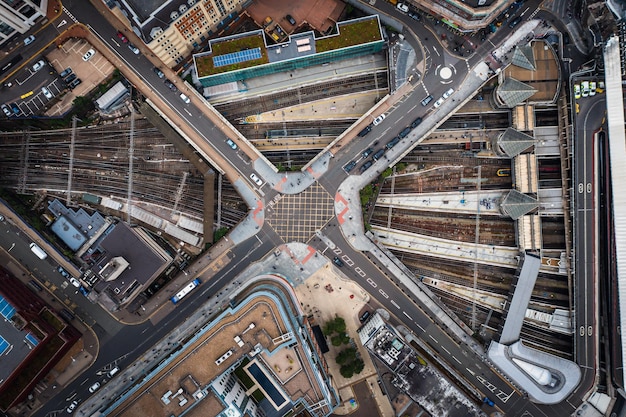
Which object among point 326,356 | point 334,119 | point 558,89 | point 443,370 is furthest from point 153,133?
point 558,89

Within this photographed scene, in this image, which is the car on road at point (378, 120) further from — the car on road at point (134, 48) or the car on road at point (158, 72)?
the car on road at point (134, 48)

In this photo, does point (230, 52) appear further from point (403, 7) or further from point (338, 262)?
Answer: point (338, 262)

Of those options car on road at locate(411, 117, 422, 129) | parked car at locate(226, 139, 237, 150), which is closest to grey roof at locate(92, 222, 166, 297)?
parked car at locate(226, 139, 237, 150)

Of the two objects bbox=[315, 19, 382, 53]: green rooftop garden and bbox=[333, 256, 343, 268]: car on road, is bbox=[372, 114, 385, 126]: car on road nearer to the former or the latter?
bbox=[315, 19, 382, 53]: green rooftop garden

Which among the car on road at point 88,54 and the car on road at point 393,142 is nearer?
the car on road at point 88,54

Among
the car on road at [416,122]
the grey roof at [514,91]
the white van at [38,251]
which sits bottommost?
the white van at [38,251]

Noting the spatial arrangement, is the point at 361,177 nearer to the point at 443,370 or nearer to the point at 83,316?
the point at 443,370

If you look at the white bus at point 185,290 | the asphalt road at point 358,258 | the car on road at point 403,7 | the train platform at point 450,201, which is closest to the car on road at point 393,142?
the asphalt road at point 358,258

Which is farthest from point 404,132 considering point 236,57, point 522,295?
point 522,295
